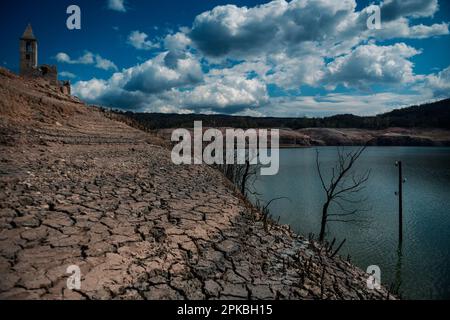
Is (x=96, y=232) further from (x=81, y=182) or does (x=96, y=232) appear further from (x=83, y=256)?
(x=81, y=182)

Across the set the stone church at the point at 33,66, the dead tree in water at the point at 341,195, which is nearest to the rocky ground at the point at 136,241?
the dead tree in water at the point at 341,195

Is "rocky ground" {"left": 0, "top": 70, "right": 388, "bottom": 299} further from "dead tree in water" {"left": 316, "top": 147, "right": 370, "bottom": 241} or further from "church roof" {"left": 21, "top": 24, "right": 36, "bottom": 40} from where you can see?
"church roof" {"left": 21, "top": 24, "right": 36, "bottom": 40}

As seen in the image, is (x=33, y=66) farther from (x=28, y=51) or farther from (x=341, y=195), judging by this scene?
(x=341, y=195)

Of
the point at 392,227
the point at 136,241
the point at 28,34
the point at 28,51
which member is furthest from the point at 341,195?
the point at 28,34

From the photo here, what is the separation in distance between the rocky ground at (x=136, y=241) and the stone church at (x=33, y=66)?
13.0 meters

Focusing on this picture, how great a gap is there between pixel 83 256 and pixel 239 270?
248cm

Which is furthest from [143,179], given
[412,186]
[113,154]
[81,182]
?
[412,186]

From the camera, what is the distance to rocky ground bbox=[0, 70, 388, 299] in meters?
3.70

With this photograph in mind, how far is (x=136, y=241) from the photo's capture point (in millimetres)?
4758

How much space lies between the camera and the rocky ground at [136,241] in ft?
12.1

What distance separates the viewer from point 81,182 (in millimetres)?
7227

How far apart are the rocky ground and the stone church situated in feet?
42.6

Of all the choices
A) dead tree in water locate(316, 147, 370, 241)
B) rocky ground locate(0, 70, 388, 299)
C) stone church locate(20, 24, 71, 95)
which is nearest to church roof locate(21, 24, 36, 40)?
stone church locate(20, 24, 71, 95)

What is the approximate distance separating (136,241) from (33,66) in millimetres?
23996
